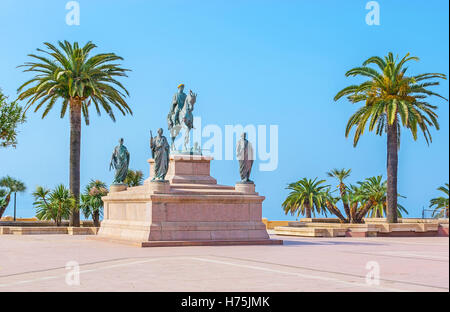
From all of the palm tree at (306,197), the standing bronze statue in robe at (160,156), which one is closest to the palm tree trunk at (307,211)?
the palm tree at (306,197)

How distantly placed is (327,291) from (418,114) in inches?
1139

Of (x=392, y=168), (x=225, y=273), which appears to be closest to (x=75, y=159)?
(x=392, y=168)

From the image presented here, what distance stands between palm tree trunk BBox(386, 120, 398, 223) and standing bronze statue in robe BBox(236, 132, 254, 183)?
51.2ft

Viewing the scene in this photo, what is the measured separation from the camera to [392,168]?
119 feet

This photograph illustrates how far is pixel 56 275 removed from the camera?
1125cm

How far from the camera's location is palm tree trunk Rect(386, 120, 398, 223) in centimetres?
3622

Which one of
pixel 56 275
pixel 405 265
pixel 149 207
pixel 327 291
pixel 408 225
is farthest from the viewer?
pixel 408 225

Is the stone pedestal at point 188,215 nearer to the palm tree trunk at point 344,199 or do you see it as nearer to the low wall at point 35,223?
the low wall at point 35,223

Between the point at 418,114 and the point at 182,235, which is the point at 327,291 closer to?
the point at 182,235

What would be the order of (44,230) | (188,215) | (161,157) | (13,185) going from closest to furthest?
(161,157)
(188,215)
(44,230)
(13,185)

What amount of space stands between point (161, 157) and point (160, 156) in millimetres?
54

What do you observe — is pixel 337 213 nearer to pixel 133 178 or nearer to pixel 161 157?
pixel 133 178

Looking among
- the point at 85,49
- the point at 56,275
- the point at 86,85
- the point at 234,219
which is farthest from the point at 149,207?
the point at 85,49

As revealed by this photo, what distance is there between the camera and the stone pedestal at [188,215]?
69.5ft
